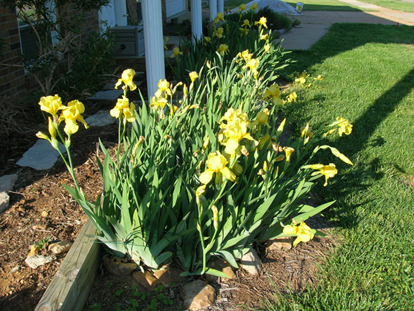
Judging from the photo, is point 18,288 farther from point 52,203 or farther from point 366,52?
point 366,52

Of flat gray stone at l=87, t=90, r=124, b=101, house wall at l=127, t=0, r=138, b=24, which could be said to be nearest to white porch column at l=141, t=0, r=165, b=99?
flat gray stone at l=87, t=90, r=124, b=101

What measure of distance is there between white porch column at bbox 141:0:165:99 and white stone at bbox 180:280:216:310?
6.32 ft

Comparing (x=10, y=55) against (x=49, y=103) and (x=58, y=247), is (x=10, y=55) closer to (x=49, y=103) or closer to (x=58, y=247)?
(x=58, y=247)

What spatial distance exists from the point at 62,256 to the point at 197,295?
2.21 feet

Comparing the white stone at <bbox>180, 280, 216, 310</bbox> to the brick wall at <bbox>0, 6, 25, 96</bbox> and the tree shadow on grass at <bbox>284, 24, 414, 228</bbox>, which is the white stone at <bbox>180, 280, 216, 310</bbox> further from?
the brick wall at <bbox>0, 6, 25, 96</bbox>

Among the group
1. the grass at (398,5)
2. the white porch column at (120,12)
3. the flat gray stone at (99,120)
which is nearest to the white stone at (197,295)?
the flat gray stone at (99,120)

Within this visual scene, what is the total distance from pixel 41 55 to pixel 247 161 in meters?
2.24

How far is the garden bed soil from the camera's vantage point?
1.64 m

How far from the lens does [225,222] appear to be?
5.65ft

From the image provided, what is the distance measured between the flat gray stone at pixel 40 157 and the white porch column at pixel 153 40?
3.15 feet

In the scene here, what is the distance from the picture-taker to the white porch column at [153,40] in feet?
9.68

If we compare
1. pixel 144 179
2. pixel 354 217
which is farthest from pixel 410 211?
pixel 144 179

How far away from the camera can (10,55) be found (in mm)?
3662

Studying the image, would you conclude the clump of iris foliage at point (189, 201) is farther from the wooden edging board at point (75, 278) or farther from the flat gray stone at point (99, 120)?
the flat gray stone at point (99, 120)
